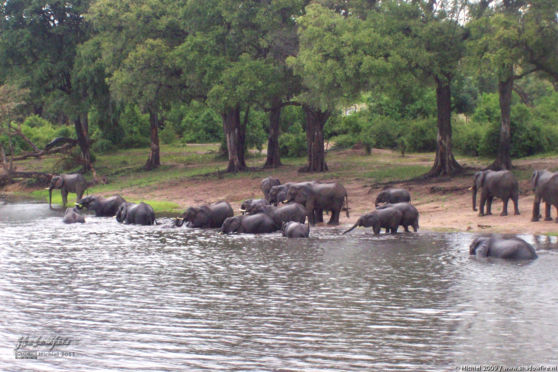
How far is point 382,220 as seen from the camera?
19562mm

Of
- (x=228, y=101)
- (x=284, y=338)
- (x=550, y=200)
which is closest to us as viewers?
(x=284, y=338)

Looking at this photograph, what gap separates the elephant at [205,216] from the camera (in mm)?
22250

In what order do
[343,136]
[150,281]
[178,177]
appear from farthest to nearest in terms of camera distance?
[343,136] < [178,177] < [150,281]

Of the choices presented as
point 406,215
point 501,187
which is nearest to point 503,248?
point 406,215

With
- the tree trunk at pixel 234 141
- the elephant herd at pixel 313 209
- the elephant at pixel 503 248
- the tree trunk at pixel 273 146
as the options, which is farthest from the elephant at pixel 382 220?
the tree trunk at pixel 273 146

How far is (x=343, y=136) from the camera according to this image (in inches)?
1866

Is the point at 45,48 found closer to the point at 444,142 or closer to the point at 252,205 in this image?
the point at 444,142

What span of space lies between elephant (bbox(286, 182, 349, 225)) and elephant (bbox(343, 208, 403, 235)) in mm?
2239

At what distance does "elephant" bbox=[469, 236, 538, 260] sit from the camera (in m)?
15.0

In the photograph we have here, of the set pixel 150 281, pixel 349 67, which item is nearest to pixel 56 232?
pixel 150 281

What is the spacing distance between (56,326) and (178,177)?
87.7 feet

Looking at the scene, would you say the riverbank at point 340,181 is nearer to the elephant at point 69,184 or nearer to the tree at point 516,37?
the elephant at point 69,184

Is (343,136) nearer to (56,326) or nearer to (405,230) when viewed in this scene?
(405,230)

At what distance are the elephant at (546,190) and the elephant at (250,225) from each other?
6.64m
